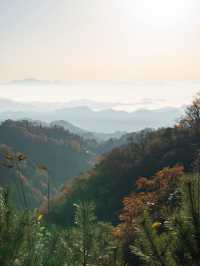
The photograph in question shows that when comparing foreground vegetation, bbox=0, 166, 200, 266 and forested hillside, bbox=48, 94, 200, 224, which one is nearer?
foreground vegetation, bbox=0, 166, 200, 266

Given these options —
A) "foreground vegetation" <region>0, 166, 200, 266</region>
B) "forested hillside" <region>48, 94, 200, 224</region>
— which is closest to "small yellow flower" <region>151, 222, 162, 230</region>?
"foreground vegetation" <region>0, 166, 200, 266</region>

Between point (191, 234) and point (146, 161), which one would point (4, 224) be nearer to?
point (191, 234)

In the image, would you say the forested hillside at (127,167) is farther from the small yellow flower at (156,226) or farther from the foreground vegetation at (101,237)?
the small yellow flower at (156,226)

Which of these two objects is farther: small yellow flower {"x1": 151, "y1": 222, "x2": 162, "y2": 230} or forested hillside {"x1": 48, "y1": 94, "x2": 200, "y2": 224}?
forested hillside {"x1": 48, "y1": 94, "x2": 200, "y2": 224}

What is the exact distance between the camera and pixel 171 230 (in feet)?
10.7

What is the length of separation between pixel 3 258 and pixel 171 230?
1316mm

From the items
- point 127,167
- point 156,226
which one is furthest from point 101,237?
point 127,167

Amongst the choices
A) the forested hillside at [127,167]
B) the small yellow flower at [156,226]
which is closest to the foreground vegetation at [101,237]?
the small yellow flower at [156,226]

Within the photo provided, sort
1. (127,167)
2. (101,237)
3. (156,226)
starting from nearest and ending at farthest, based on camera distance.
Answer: (156,226) → (101,237) → (127,167)

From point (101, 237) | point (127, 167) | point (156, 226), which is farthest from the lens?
point (127, 167)

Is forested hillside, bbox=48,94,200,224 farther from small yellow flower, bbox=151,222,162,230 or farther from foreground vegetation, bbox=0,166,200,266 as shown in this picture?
small yellow flower, bbox=151,222,162,230

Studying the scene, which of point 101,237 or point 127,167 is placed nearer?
point 101,237

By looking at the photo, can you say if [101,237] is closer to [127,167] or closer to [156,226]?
[156,226]

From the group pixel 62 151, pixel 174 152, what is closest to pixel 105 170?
pixel 174 152
